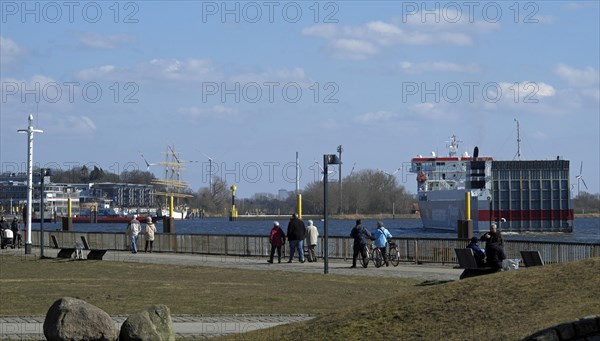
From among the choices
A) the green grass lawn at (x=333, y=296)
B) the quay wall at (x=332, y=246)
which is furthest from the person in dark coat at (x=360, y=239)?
the green grass lawn at (x=333, y=296)

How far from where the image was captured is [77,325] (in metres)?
15.3

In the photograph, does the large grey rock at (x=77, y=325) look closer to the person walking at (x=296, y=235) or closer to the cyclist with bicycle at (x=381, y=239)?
the cyclist with bicycle at (x=381, y=239)

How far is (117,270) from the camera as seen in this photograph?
34500 millimetres

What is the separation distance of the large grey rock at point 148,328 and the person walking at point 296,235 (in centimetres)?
2313

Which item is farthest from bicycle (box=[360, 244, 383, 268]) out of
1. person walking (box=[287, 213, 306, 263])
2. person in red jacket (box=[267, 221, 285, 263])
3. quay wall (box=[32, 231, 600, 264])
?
person in red jacket (box=[267, 221, 285, 263])

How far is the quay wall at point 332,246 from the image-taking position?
33406mm

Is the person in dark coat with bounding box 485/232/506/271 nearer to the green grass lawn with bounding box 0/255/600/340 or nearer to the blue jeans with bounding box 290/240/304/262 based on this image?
the green grass lawn with bounding box 0/255/600/340

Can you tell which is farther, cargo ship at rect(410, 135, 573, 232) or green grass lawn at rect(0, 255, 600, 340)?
cargo ship at rect(410, 135, 573, 232)

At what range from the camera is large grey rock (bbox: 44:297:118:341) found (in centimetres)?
1530

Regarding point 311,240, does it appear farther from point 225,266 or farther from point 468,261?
point 468,261

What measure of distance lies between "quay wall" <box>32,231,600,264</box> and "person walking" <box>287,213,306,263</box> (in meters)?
1.95

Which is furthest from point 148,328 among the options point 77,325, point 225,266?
point 225,266

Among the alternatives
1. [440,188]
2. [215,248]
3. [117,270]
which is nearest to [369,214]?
[440,188]

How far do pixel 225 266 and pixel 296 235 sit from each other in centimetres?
326
